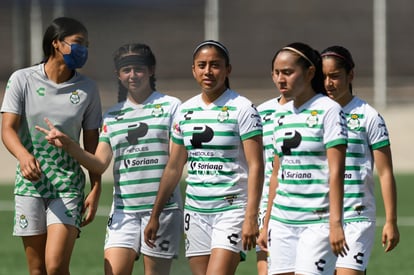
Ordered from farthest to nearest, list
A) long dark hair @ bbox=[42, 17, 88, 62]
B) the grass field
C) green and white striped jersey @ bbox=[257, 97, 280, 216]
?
the grass field < green and white striped jersey @ bbox=[257, 97, 280, 216] < long dark hair @ bbox=[42, 17, 88, 62]

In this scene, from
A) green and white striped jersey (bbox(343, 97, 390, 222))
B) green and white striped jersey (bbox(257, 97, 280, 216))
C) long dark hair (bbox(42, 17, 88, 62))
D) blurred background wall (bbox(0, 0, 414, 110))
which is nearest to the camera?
green and white striped jersey (bbox(343, 97, 390, 222))

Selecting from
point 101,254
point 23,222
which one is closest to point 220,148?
point 23,222

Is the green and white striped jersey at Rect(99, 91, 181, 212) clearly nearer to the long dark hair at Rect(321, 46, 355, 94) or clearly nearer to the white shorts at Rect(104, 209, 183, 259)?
the white shorts at Rect(104, 209, 183, 259)

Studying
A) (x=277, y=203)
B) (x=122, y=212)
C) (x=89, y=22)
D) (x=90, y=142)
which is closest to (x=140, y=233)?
(x=122, y=212)

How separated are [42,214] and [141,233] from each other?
2.32 ft

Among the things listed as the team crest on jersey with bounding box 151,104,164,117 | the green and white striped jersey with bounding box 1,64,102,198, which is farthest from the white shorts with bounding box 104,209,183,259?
the team crest on jersey with bounding box 151,104,164,117

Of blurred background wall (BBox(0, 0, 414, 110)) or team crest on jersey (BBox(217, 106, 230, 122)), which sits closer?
team crest on jersey (BBox(217, 106, 230, 122))

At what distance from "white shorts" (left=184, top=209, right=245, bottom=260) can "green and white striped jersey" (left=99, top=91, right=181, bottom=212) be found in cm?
29

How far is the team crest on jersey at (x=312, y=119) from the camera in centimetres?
752

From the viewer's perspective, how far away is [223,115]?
27.0 feet

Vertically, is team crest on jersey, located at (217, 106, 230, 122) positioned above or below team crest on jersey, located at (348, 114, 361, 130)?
above

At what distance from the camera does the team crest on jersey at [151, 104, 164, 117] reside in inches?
337

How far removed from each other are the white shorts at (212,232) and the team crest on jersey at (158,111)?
2.31 feet

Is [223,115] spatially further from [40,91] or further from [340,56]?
[40,91]
